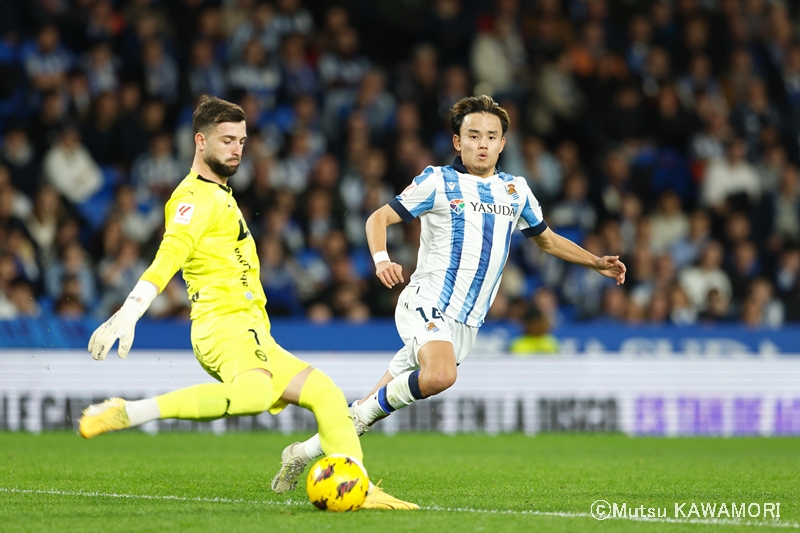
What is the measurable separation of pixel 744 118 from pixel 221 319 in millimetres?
12741

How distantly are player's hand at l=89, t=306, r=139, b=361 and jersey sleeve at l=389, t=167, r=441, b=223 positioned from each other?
2228mm

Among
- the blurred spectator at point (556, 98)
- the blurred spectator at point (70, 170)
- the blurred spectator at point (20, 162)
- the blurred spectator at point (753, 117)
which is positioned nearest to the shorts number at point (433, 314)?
the blurred spectator at point (70, 170)

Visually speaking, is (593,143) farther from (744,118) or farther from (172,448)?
(172,448)

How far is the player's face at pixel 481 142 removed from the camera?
7.52 metres

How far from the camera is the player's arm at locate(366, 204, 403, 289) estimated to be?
22.0 feet

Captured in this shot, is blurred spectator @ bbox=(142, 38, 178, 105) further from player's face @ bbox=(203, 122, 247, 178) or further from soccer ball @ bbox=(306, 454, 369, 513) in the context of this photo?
Answer: soccer ball @ bbox=(306, 454, 369, 513)

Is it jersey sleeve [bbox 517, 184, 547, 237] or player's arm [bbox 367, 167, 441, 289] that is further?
jersey sleeve [bbox 517, 184, 547, 237]

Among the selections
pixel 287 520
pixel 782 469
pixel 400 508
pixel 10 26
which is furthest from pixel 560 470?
pixel 10 26

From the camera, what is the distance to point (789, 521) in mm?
5879

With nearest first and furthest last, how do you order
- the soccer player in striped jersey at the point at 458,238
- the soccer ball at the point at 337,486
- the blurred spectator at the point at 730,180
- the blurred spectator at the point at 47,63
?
1. the soccer ball at the point at 337,486
2. the soccer player in striped jersey at the point at 458,238
3. the blurred spectator at the point at 47,63
4. the blurred spectator at the point at 730,180

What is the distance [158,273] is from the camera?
5879mm

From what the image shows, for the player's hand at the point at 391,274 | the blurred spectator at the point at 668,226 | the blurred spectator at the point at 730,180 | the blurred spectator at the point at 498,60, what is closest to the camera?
the player's hand at the point at 391,274

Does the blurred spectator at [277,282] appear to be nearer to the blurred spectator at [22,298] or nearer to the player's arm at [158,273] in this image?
the blurred spectator at [22,298]

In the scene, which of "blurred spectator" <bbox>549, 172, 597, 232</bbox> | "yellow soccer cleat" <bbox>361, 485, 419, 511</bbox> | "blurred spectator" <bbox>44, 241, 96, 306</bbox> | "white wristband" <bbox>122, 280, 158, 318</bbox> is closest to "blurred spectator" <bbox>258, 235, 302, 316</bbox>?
"blurred spectator" <bbox>44, 241, 96, 306</bbox>
